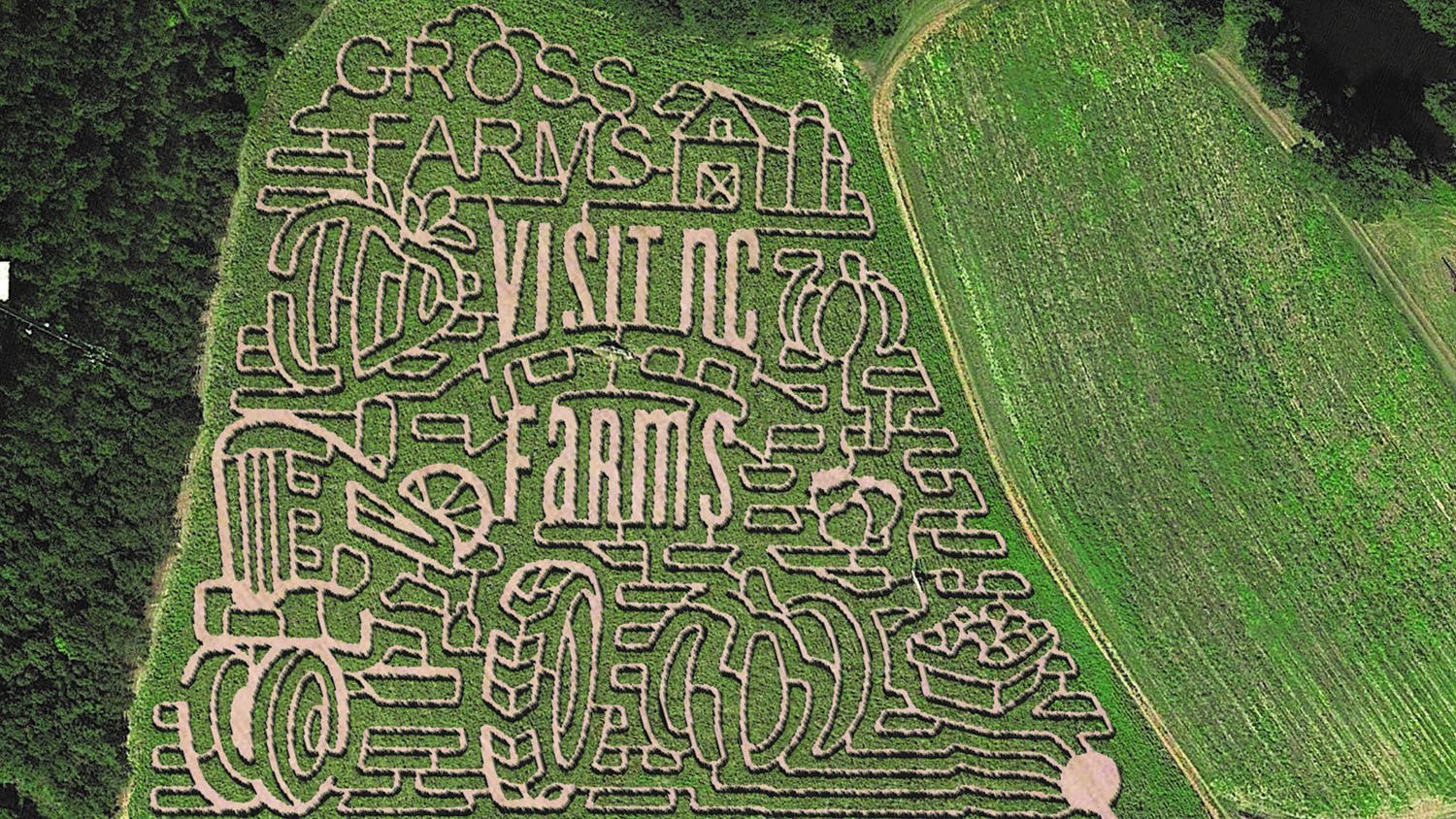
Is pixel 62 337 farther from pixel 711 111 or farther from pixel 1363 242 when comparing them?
pixel 1363 242

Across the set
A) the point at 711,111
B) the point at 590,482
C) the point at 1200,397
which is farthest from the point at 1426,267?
the point at 590,482

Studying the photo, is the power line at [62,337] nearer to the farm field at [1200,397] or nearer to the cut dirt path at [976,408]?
the cut dirt path at [976,408]

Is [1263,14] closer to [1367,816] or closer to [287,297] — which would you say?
[1367,816]

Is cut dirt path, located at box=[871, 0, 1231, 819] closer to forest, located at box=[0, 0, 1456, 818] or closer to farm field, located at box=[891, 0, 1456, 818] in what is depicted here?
farm field, located at box=[891, 0, 1456, 818]

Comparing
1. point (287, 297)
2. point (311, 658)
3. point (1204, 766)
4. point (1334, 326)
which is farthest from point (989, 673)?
point (287, 297)

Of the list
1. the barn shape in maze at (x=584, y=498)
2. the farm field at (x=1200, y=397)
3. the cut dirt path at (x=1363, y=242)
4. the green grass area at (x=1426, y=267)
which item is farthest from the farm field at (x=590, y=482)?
the green grass area at (x=1426, y=267)

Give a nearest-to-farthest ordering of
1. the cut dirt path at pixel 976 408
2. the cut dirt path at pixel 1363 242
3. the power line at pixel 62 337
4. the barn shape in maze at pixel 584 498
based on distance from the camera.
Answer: the power line at pixel 62 337 → the barn shape in maze at pixel 584 498 → the cut dirt path at pixel 976 408 → the cut dirt path at pixel 1363 242
